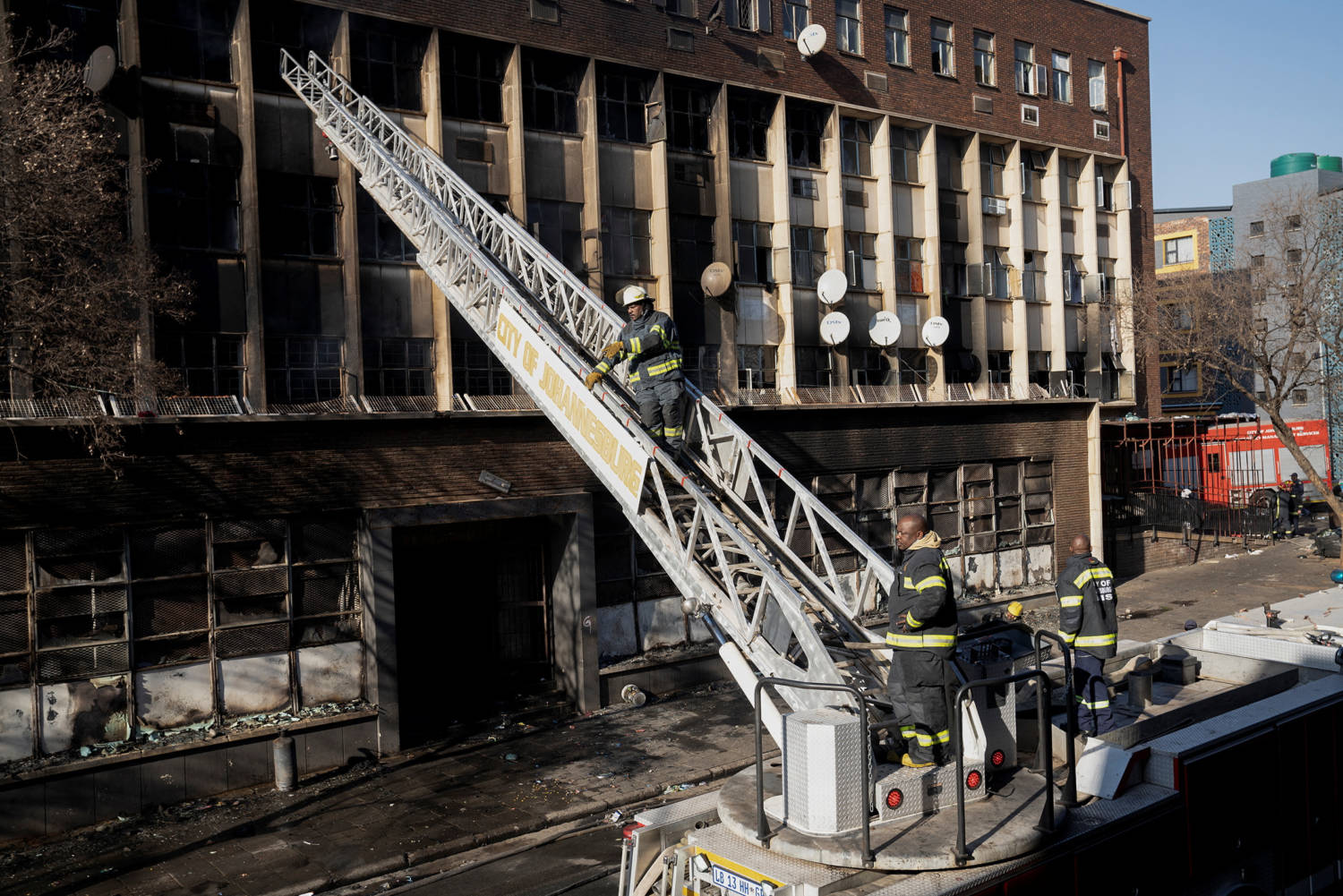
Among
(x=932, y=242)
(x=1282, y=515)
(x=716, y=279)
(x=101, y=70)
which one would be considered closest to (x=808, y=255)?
(x=716, y=279)

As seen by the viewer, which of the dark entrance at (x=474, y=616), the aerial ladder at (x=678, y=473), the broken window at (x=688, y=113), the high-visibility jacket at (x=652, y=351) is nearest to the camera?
the aerial ladder at (x=678, y=473)

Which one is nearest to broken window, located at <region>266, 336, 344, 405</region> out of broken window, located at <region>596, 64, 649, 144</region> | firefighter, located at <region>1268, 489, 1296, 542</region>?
broken window, located at <region>596, 64, 649, 144</region>

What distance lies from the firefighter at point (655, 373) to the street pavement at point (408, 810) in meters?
4.91

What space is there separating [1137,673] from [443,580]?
1193cm

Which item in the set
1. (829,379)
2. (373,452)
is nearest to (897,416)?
(829,379)

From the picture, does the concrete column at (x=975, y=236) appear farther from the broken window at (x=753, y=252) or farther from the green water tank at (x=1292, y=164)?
the green water tank at (x=1292, y=164)

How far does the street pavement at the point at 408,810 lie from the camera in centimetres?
1102

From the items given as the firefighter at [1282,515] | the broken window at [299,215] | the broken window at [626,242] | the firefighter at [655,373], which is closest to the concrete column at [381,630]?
the broken window at [299,215]

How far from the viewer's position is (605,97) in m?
19.4

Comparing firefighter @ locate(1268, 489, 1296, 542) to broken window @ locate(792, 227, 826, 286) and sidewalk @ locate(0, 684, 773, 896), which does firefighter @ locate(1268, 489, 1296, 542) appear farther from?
sidewalk @ locate(0, 684, 773, 896)

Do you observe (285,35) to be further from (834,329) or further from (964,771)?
(964,771)

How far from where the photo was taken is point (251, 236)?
15.4 metres

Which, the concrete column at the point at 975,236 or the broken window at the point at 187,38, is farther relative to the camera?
the concrete column at the point at 975,236

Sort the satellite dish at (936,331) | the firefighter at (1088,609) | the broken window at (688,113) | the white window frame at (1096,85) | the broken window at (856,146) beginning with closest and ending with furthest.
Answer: the firefighter at (1088,609)
the broken window at (688,113)
the broken window at (856,146)
the satellite dish at (936,331)
the white window frame at (1096,85)
